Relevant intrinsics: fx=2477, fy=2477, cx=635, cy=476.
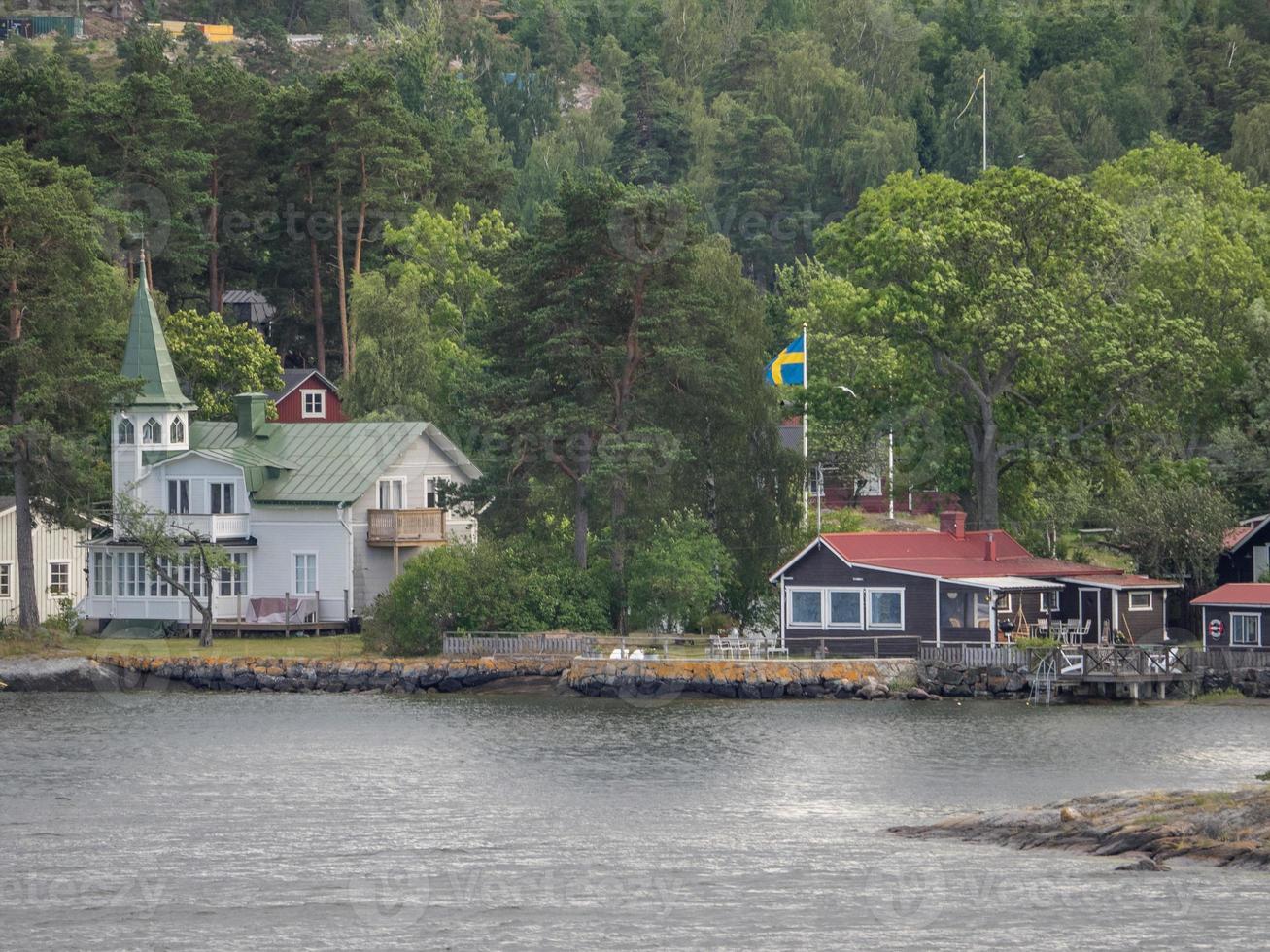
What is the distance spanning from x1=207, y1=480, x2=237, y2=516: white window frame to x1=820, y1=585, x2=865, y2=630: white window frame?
63.4ft

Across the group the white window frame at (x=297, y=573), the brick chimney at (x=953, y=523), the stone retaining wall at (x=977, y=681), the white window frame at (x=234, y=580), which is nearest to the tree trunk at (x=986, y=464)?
the brick chimney at (x=953, y=523)

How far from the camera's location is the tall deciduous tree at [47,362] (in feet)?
237

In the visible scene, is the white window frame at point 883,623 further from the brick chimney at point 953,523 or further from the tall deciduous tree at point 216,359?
the tall deciduous tree at point 216,359

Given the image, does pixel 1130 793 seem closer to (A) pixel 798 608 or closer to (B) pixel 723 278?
(A) pixel 798 608

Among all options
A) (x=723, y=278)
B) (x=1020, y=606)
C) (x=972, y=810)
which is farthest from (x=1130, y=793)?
(x=723, y=278)

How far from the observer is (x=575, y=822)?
45375 millimetres

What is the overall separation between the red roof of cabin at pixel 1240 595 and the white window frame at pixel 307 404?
44.6m

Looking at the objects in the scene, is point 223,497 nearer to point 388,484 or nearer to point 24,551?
point 388,484

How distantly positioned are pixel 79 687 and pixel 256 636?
6963 millimetres

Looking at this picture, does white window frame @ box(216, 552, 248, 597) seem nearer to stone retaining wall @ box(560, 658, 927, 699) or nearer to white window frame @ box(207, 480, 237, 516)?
white window frame @ box(207, 480, 237, 516)

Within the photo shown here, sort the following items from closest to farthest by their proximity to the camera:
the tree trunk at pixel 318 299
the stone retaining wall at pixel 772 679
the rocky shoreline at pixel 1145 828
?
the rocky shoreline at pixel 1145 828, the stone retaining wall at pixel 772 679, the tree trunk at pixel 318 299

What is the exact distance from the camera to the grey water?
36.4 metres

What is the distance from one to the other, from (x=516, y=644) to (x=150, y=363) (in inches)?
658

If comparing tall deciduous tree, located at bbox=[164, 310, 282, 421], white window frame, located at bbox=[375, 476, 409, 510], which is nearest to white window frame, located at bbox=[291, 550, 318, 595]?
white window frame, located at bbox=[375, 476, 409, 510]
